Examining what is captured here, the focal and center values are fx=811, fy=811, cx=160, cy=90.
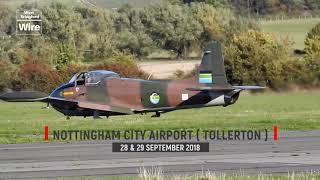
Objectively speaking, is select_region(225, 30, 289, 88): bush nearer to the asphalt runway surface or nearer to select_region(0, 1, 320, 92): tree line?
select_region(0, 1, 320, 92): tree line

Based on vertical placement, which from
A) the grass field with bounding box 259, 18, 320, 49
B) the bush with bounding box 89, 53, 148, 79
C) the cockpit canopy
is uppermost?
the cockpit canopy

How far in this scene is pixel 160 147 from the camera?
2428 cm

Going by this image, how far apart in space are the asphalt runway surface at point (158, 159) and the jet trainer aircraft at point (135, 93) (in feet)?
5.01

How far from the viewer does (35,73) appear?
6975cm

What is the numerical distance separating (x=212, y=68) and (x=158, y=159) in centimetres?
701

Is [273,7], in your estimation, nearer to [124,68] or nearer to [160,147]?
[124,68]

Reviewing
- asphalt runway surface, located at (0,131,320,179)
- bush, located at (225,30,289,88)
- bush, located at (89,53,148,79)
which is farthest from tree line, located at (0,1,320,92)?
asphalt runway surface, located at (0,131,320,179)

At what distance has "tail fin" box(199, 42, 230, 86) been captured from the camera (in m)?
26.9

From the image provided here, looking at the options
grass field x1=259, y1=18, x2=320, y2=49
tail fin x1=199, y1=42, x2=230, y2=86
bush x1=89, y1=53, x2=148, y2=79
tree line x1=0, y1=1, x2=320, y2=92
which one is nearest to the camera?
tail fin x1=199, y1=42, x2=230, y2=86

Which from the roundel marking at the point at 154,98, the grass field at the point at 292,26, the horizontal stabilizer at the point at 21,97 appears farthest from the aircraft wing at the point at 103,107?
the grass field at the point at 292,26

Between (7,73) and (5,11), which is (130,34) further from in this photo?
(7,73)

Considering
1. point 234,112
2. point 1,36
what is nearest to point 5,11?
point 1,36

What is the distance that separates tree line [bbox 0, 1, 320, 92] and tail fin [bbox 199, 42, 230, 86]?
98.9ft

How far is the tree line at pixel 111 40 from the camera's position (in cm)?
6894
